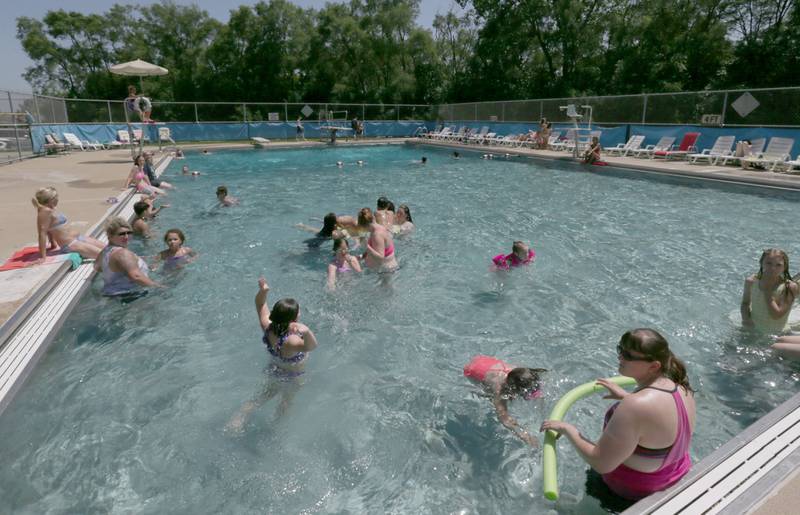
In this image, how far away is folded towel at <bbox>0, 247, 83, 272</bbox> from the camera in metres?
5.77

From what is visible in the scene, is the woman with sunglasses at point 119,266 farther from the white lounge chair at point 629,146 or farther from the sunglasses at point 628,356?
the white lounge chair at point 629,146

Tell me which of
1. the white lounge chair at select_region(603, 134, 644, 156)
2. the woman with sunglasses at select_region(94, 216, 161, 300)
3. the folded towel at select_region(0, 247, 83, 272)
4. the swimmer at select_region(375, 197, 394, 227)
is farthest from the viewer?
the white lounge chair at select_region(603, 134, 644, 156)

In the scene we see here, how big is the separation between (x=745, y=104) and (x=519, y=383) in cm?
1724

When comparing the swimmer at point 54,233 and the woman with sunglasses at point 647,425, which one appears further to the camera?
the swimmer at point 54,233

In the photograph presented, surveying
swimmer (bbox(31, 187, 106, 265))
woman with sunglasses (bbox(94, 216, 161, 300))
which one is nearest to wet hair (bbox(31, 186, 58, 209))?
swimmer (bbox(31, 187, 106, 265))

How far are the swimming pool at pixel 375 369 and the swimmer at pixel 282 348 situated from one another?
113 mm

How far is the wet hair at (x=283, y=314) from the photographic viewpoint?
3.70 m

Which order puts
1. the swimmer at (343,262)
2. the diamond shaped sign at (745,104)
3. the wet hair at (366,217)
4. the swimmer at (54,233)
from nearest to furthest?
the swimmer at (54,233)
the swimmer at (343,262)
the wet hair at (366,217)
the diamond shaped sign at (745,104)

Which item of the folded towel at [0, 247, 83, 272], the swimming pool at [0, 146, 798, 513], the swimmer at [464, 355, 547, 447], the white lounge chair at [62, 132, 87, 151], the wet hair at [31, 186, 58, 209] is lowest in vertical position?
the swimming pool at [0, 146, 798, 513]

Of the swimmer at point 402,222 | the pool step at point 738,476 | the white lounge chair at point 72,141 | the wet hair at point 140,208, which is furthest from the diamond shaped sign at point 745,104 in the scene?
the white lounge chair at point 72,141

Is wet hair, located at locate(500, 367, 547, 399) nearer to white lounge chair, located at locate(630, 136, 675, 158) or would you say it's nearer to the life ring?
the life ring

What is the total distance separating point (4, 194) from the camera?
1044 centimetres

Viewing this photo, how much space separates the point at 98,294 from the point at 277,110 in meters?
32.1

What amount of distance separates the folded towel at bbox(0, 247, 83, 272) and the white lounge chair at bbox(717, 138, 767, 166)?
16.5 meters
